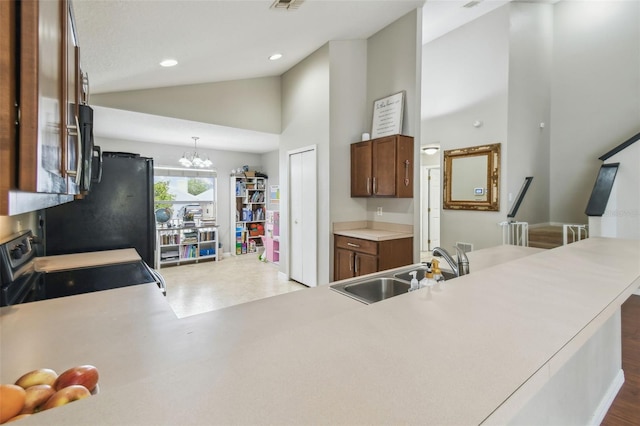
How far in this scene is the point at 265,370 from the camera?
0.54 meters

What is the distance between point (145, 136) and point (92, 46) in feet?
10.9

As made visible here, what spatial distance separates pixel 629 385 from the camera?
2098 mm

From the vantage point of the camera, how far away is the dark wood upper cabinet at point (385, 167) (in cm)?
352

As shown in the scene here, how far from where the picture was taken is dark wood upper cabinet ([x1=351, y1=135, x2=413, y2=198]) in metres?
3.52

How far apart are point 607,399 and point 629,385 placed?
1.47ft

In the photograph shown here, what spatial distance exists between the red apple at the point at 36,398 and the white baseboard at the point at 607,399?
8.33 ft

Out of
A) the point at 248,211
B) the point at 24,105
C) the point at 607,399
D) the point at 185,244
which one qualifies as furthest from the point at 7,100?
the point at 248,211

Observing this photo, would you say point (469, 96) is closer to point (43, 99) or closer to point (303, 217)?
point (303, 217)

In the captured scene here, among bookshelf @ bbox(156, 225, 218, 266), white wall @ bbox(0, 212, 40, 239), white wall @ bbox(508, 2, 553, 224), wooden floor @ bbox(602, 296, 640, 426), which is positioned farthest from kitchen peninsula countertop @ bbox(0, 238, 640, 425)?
bookshelf @ bbox(156, 225, 218, 266)

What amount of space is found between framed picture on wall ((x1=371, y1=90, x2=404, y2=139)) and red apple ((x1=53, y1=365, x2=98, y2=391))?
3.55 metres

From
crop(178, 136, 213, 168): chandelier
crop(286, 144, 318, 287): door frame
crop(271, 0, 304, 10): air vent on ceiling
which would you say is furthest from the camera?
crop(178, 136, 213, 168): chandelier

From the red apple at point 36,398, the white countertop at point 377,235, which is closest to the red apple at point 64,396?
the red apple at point 36,398

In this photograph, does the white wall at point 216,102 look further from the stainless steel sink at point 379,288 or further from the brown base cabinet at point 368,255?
the stainless steel sink at point 379,288

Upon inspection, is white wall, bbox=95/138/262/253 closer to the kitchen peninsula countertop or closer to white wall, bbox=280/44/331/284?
white wall, bbox=280/44/331/284
